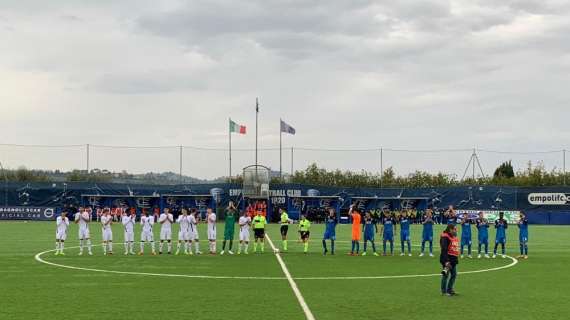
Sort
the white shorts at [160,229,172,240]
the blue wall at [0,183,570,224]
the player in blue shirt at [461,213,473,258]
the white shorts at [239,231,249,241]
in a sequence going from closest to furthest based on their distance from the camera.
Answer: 1. the player in blue shirt at [461,213,473,258]
2. the white shorts at [160,229,172,240]
3. the white shorts at [239,231,249,241]
4. the blue wall at [0,183,570,224]

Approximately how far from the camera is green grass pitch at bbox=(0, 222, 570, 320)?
14453 mm

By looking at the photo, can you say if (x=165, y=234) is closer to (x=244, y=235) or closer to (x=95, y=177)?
(x=244, y=235)

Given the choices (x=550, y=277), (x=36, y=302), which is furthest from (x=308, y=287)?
(x=550, y=277)

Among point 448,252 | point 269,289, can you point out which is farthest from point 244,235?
point 448,252

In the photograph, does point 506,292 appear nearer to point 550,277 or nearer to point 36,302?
point 550,277

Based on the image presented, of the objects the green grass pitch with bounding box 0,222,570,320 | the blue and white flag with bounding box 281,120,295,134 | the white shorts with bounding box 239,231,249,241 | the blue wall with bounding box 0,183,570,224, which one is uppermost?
the blue and white flag with bounding box 281,120,295,134

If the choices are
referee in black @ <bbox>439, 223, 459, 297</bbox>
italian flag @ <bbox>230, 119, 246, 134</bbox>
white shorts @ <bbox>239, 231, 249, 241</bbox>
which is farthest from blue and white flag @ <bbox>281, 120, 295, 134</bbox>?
referee in black @ <bbox>439, 223, 459, 297</bbox>

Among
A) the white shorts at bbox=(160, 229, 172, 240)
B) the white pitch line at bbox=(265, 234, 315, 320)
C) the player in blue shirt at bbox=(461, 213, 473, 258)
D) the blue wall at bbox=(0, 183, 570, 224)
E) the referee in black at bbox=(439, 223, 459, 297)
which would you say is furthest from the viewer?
the blue wall at bbox=(0, 183, 570, 224)

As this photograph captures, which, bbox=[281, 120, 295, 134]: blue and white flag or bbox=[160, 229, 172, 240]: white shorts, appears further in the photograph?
bbox=[281, 120, 295, 134]: blue and white flag

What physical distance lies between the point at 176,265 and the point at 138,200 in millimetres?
47205

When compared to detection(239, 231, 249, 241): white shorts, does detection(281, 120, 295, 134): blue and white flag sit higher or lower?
higher

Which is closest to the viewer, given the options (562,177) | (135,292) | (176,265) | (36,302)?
(36,302)

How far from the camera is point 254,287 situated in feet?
60.2

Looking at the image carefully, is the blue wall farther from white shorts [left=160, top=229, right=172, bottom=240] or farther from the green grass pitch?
the green grass pitch
